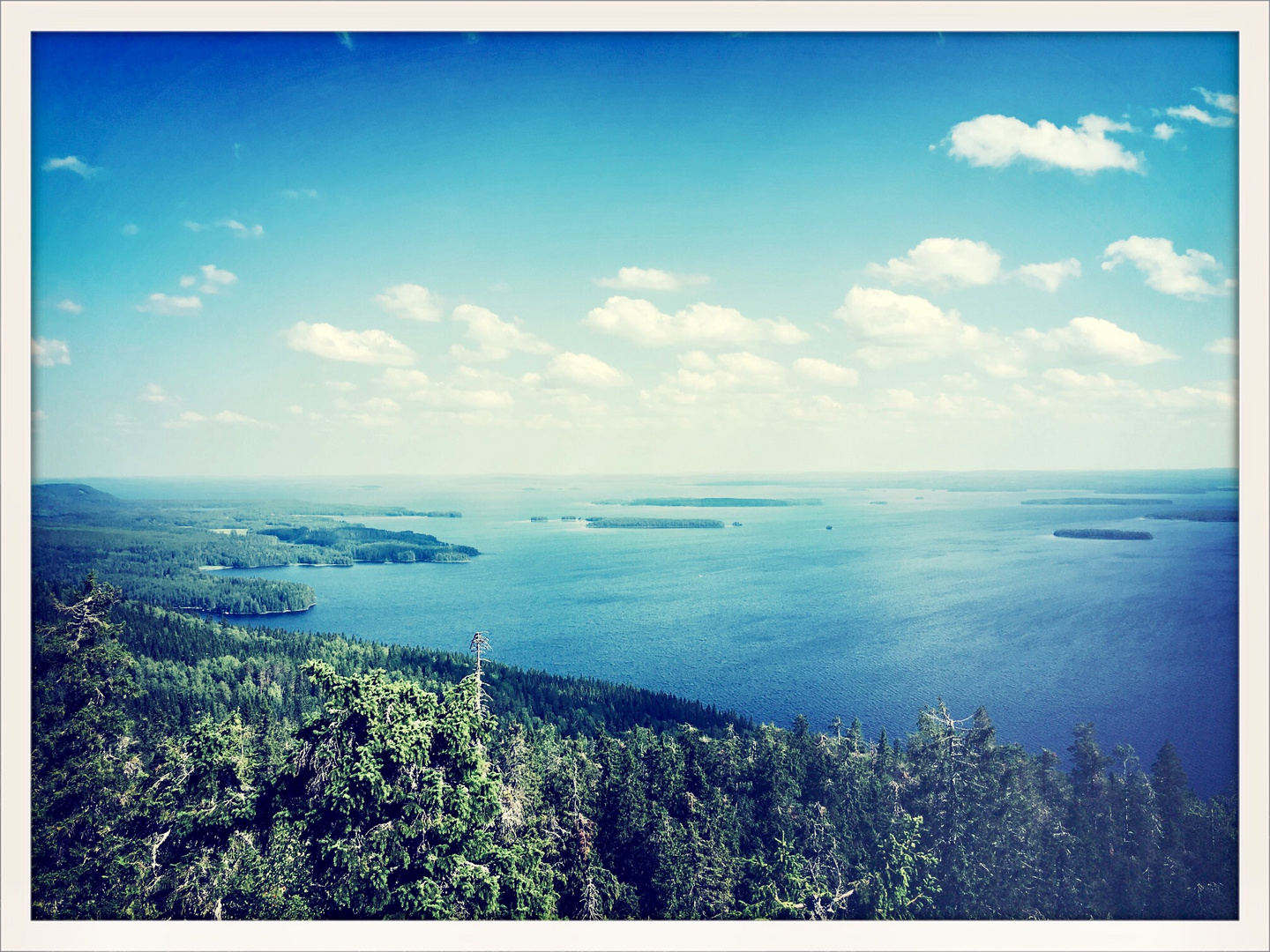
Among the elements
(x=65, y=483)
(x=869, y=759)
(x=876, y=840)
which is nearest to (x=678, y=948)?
(x=876, y=840)

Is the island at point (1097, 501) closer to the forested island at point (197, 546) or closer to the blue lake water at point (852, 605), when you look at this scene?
the blue lake water at point (852, 605)

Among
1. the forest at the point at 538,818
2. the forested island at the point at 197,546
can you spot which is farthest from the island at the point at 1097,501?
the forested island at the point at 197,546

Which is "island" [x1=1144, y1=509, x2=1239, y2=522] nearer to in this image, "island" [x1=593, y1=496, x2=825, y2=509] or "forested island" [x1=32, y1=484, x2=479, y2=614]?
"island" [x1=593, y1=496, x2=825, y2=509]

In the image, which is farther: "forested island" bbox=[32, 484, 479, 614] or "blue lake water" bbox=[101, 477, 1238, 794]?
"blue lake water" bbox=[101, 477, 1238, 794]

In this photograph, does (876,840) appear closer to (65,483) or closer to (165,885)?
(165,885)

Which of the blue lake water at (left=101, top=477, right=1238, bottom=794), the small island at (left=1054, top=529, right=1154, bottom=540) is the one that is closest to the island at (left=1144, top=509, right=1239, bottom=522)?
the blue lake water at (left=101, top=477, right=1238, bottom=794)
